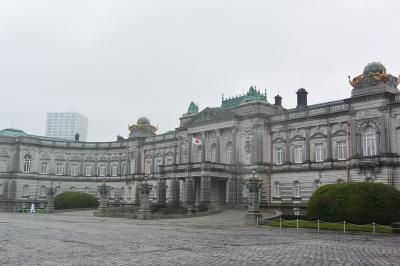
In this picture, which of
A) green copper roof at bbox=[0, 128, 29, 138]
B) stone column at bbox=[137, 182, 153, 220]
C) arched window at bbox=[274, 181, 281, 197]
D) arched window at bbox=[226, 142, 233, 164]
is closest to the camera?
stone column at bbox=[137, 182, 153, 220]

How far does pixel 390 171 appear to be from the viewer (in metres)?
52.6

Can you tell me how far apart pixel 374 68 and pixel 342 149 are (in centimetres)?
1028

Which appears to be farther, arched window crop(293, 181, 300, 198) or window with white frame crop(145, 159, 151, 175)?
window with white frame crop(145, 159, 151, 175)

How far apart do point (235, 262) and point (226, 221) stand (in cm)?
3335

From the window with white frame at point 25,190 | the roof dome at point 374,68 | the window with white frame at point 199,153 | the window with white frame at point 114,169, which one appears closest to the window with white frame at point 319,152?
the roof dome at point 374,68

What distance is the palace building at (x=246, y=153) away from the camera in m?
55.2

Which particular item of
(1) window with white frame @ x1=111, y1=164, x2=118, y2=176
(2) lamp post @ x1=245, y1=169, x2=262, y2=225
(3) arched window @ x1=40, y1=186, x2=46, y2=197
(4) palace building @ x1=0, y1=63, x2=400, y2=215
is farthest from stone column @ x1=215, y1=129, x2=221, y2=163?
(3) arched window @ x1=40, y1=186, x2=46, y2=197

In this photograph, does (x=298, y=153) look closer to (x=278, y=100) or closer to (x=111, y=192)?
(x=278, y=100)

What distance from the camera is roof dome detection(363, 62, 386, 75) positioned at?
55525 mm

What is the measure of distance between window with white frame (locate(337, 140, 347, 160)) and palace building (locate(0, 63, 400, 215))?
12 centimetres

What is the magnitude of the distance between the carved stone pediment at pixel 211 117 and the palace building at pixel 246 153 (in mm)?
145

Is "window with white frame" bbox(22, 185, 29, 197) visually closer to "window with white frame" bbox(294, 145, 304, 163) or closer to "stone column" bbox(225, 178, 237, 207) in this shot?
"stone column" bbox(225, 178, 237, 207)

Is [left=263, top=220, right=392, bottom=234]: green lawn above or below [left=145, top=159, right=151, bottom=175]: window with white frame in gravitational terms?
below

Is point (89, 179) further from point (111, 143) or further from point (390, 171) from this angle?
point (390, 171)
